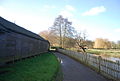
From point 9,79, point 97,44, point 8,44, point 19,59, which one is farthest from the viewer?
point 97,44

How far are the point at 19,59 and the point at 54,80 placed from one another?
336 inches

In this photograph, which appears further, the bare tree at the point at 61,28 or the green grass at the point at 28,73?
the bare tree at the point at 61,28

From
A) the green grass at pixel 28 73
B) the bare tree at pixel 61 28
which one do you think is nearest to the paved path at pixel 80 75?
the green grass at pixel 28 73

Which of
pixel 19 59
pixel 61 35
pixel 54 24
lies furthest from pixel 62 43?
pixel 19 59

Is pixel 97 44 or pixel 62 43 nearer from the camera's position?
pixel 62 43

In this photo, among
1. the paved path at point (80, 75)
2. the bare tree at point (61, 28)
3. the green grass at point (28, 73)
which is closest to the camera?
the green grass at point (28, 73)

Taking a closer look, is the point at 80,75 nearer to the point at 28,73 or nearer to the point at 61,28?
the point at 28,73

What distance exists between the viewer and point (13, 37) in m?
14.5

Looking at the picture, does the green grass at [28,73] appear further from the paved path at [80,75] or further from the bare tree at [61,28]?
the bare tree at [61,28]

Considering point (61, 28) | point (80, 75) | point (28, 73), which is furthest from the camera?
point (61, 28)

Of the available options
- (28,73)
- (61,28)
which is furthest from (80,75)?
(61,28)

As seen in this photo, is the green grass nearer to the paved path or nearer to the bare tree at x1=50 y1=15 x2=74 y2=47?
the paved path

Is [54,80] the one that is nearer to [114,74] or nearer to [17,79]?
[17,79]

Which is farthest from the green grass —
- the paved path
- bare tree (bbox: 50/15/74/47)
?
bare tree (bbox: 50/15/74/47)
